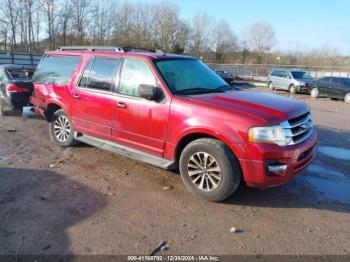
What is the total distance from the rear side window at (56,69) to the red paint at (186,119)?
24 cm

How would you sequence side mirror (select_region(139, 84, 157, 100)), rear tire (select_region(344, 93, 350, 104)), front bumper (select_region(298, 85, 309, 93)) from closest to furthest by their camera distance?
side mirror (select_region(139, 84, 157, 100)), rear tire (select_region(344, 93, 350, 104)), front bumper (select_region(298, 85, 309, 93))

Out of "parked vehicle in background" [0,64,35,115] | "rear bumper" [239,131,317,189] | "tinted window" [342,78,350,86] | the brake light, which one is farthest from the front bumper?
"rear bumper" [239,131,317,189]

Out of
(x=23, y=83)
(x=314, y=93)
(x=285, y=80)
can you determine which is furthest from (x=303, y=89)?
(x=23, y=83)

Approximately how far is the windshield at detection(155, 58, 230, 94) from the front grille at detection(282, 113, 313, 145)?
4.44 feet

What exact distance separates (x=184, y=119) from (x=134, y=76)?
125 centimetres

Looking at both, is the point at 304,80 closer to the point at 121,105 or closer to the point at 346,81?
the point at 346,81

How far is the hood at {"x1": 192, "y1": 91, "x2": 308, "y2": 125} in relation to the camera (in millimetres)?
4094

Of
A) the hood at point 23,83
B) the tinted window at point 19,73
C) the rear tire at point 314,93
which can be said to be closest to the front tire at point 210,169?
the hood at point 23,83

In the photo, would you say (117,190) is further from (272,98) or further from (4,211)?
(272,98)

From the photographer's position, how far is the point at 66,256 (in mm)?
→ 3213

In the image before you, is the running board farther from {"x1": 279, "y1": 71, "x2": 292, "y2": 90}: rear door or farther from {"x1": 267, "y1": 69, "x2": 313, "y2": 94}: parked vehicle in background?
{"x1": 279, "y1": 71, "x2": 292, "y2": 90}: rear door

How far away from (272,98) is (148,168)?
7.62 feet

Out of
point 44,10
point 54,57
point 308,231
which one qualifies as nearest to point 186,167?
point 308,231

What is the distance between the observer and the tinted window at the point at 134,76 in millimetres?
4989
